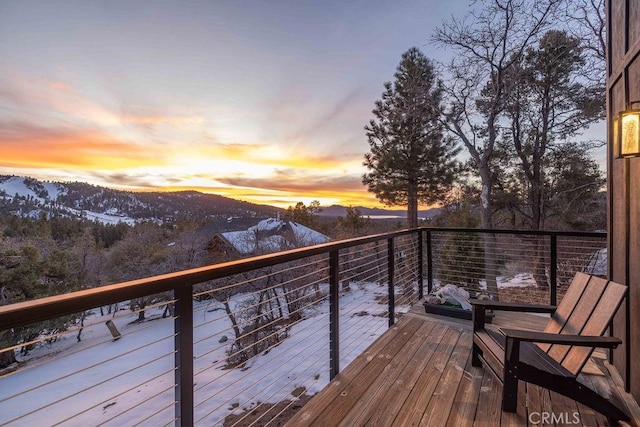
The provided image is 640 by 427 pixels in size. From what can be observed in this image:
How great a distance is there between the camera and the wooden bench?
181 cm

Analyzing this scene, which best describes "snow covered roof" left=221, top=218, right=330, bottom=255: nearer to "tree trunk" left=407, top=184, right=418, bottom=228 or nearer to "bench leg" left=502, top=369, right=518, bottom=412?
"tree trunk" left=407, top=184, right=418, bottom=228

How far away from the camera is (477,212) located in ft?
37.6

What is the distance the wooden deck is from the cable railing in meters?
0.29

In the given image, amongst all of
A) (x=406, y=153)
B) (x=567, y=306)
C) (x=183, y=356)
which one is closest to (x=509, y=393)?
(x=567, y=306)

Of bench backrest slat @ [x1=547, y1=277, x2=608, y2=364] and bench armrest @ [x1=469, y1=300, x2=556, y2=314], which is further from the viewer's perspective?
bench armrest @ [x1=469, y1=300, x2=556, y2=314]

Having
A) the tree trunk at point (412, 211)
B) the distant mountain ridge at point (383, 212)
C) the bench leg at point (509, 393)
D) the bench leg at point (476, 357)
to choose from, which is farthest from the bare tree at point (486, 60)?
the bench leg at point (509, 393)

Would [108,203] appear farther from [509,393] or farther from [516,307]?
[509,393]

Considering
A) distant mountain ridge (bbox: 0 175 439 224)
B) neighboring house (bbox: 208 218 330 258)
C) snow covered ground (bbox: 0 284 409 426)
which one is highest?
distant mountain ridge (bbox: 0 175 439 224)

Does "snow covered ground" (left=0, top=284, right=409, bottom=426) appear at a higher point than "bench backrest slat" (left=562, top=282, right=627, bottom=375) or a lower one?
lower

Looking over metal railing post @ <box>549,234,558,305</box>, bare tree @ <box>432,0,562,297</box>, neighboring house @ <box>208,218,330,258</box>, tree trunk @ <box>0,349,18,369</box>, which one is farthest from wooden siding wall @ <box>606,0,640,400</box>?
tree trunk @ <box>0,349,18,369</box>

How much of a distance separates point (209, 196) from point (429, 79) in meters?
11.8

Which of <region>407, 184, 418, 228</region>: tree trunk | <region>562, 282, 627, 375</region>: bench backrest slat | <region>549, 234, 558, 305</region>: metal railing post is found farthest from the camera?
<region>407, 184, 418, 228</region>: tree trunk

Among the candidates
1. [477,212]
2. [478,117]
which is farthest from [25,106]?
[477,212]

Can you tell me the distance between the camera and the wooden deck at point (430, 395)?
1.87 metres
